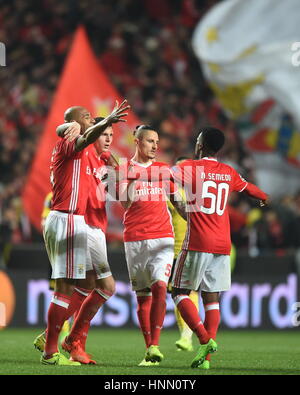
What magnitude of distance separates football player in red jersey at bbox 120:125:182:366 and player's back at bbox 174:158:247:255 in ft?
0.91

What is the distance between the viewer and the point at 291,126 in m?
15.9

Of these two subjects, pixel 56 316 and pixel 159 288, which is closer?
pixel 56 316

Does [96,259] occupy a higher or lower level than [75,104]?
lower

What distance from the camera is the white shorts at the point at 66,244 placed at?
7355mm

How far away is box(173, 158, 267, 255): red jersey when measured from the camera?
7.50 m

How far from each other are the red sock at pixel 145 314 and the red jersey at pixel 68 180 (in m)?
1.02

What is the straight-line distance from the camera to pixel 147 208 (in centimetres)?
784

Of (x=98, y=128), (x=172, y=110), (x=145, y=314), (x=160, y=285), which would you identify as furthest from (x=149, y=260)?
(x=172, y=110)

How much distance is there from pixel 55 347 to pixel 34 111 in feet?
37.1

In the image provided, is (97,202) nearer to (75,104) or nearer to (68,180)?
(68,180)

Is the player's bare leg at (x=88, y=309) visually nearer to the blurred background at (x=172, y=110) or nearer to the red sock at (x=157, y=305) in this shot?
the red sock at (x=157, y=305)

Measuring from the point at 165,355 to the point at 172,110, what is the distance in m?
9.78

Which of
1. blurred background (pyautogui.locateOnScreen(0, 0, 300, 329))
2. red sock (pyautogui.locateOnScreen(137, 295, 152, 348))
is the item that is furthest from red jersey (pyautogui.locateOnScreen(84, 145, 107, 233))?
blurred background (pyautogui.locateOnScreen(0, 0, 300, 329))
